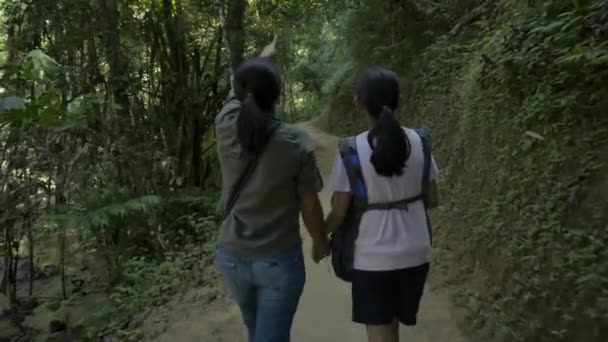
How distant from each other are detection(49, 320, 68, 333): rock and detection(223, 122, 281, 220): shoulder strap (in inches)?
208

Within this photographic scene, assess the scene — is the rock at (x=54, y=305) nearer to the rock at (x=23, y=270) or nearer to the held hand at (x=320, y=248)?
the rock at (x=23, y=270)

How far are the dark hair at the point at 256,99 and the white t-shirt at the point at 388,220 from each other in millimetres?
434

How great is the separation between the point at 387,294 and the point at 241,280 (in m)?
0.73

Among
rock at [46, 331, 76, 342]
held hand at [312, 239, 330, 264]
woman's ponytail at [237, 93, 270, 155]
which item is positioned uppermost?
woman's ponytail at [237, 93, 270, 155]

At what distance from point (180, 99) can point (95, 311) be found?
17.4 ft

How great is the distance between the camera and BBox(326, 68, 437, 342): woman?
2.99 m

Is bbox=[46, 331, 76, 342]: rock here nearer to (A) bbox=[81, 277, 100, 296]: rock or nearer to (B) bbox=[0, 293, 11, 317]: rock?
(A) bbox=[81, 277, 100, 296]: rock

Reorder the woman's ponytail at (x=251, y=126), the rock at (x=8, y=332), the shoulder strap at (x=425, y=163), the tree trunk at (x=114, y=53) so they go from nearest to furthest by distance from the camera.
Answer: the woman's ponytail at (x=251, y=126)
the shoulder strap at (x=425, y=163)
the rock at (x=8, y=332)
the tree trunk at (x=114, y=53)

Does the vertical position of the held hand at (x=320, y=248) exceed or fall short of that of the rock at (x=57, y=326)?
it exceeds it

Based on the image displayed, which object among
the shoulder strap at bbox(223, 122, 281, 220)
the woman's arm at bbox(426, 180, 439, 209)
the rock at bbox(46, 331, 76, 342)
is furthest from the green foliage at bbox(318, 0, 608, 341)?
the rock at bbox(46, 331, 76, 342)

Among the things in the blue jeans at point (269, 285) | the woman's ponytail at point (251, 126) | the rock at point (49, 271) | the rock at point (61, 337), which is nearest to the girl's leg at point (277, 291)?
the blue jeans at point (269, 285)

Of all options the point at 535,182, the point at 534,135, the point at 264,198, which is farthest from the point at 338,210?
the point at 534,135

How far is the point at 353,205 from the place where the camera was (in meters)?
3.08

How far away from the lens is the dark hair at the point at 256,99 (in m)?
2.84
